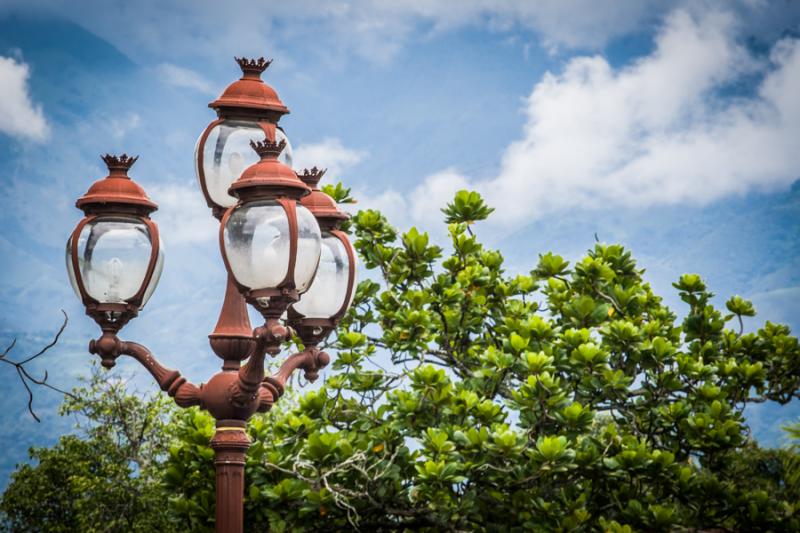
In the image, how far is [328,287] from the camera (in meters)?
5.64

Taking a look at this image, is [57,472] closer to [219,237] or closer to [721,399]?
[721,399]

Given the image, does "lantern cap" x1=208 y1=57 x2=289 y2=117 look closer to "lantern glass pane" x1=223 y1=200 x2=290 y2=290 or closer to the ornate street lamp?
the ornate street lamp

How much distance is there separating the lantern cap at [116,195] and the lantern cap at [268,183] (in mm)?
718

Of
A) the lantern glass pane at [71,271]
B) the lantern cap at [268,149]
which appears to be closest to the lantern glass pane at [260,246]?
the lantern cap at [268,149]

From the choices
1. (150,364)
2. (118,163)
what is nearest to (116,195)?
(118,163)

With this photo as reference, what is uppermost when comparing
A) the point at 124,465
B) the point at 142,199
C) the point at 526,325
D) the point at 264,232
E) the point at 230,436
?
the point at 124,465

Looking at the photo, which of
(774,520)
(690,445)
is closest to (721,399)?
(690,445)

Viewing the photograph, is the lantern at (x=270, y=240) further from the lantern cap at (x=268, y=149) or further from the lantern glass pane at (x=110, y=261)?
the lantern glass pane at (x=110, y=261)

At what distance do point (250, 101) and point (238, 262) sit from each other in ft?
4.44

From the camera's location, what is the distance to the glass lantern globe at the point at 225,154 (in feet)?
18.3

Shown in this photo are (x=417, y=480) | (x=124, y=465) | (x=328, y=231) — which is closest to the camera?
(x=328, y=231)

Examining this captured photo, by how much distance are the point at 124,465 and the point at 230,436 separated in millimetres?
13084

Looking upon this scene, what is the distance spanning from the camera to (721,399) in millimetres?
8438

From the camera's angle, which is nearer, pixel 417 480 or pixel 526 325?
pixel 417 480
